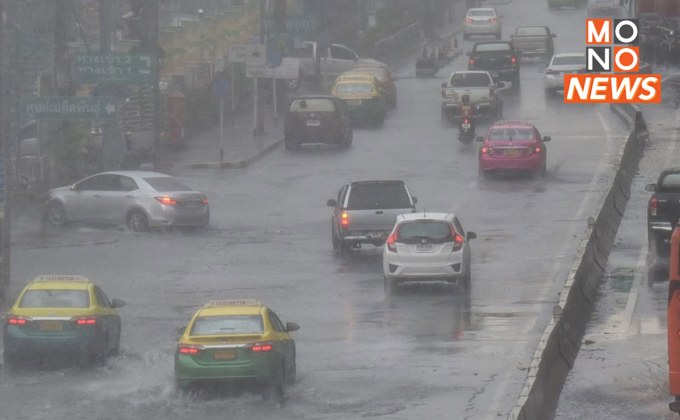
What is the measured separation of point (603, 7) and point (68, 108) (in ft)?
200

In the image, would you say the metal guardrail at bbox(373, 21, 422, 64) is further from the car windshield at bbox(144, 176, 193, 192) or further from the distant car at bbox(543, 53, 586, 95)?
the car windshield at bbox(144, 176, 193, 192)

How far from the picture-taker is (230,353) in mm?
21938

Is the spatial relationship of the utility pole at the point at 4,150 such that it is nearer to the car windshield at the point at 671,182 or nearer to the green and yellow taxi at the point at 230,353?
the green and yellow taxi at the point at 230,353

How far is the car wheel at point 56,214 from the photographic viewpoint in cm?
4059

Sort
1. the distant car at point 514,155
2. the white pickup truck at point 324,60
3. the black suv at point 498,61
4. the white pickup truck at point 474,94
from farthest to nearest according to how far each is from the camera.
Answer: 1. the white pickup truck at point 324,60
2. the black suv at point 498,61
3. the white pickup truck at point 474,94
4. the distant car at point 514,155

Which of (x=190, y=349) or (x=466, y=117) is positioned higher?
(x=190, y=349)

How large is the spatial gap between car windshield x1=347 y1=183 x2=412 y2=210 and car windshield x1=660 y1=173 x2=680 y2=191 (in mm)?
5606

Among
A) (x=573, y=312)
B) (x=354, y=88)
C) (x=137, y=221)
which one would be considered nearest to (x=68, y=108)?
(x=137, y=221)

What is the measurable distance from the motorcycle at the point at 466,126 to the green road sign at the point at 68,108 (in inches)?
599

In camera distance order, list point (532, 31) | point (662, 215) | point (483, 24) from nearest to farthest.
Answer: point (662, 215), point (532, 31), point (483, 24)

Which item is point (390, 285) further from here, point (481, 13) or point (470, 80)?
point (481, 13)

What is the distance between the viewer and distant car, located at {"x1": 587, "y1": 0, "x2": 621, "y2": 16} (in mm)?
94000

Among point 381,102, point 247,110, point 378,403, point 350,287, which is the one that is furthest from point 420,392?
point 247,110

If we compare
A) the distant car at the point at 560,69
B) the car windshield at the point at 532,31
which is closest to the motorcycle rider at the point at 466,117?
the distant car at the point at 560,69
